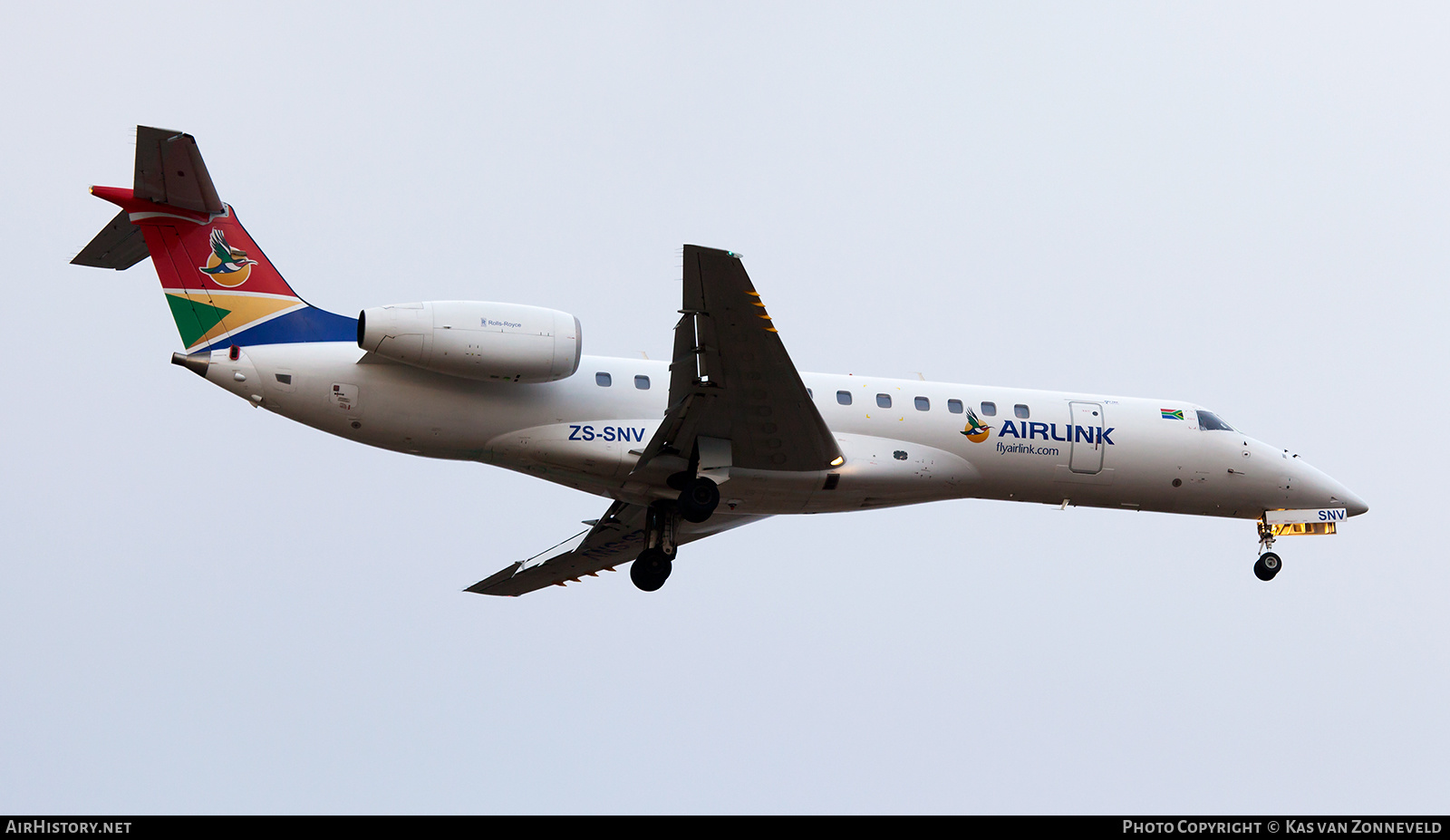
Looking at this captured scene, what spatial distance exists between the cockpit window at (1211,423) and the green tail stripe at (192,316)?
14.5 m

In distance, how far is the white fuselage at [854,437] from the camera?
57.6ft

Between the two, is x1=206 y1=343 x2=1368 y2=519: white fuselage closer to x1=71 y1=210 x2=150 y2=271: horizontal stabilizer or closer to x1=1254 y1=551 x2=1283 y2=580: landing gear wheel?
x1=1254 y1=551 x2=1283 y2=580: landing gear wheel

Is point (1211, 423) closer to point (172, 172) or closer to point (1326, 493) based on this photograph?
point (1326, 493)

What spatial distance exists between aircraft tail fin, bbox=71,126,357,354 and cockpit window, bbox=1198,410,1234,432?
13.0 meters

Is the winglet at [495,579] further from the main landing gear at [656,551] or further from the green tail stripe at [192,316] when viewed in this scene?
the green tail stripe at [192,316]

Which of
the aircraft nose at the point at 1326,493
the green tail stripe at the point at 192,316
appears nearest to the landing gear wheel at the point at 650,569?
the green tail stripe at the point at 192,316

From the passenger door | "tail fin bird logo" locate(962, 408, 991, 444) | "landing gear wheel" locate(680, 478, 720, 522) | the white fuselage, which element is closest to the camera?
the white fuselage

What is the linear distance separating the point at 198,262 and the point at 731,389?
23.1 ft

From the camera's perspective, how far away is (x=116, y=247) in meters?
17.8

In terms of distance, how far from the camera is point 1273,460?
864 inches

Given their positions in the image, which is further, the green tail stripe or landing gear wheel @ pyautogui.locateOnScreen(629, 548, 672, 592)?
landing gear wheel @ pyautogui.locateOnScreen(629, 548, 672, 592)

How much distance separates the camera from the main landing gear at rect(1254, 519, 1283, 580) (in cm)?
2197

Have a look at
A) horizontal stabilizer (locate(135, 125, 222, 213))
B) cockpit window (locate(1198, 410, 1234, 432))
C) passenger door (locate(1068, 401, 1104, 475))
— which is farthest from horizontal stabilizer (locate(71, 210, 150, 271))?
cockpit window (locate(1198, 410, 1234, 432))

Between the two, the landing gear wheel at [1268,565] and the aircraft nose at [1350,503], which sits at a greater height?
the aircraft nose at [1350,503]
